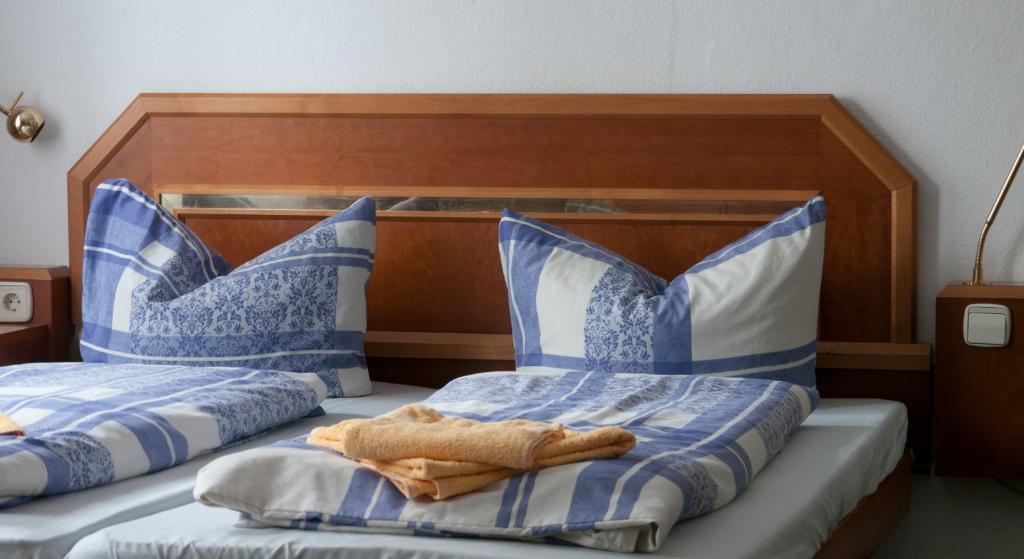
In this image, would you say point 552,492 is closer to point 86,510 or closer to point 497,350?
Result: point 86,510

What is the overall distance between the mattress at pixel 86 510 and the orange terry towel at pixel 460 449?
0.94 feet

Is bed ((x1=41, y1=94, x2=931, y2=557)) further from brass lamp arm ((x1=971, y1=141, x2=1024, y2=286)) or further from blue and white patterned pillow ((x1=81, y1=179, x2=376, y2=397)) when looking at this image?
blue and white patterned pillow ((x1=81, y1=179, x2=376, y2=397))

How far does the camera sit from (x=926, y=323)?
2.54 meters

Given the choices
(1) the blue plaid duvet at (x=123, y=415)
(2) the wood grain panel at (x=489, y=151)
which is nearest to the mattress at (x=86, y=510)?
(1) the blue plaid duvet at (x=123, y=415)

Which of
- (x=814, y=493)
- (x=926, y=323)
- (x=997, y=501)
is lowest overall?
(x=997, y=501)

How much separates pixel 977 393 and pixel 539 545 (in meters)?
1.31

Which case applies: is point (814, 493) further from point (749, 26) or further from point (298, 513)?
point (749, 26)

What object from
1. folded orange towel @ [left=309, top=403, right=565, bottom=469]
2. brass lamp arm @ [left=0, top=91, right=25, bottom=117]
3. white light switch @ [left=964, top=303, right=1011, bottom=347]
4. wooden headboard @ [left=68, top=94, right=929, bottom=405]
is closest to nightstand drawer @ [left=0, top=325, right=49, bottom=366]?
wooden headboard @ [left=68, top=94, right=929, bottom=405]

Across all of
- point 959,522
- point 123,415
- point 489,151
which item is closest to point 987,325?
point 959,522

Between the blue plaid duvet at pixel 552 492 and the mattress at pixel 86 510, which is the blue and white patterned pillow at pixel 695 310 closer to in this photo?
the blue plaid duvet at pixel 552 492

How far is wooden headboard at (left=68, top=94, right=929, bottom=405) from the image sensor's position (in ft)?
8.32

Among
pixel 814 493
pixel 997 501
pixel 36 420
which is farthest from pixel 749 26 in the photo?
pixel 36 420

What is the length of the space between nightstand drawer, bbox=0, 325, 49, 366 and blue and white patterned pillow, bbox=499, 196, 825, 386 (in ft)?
3.96

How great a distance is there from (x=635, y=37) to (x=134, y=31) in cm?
123
